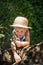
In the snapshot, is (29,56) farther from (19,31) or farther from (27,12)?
(27,12)

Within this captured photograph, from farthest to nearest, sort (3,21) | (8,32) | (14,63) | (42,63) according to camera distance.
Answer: (3,21), (8,32), (14,63), (42,63)

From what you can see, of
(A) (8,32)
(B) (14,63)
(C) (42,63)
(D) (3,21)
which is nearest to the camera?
(C) (42,63)

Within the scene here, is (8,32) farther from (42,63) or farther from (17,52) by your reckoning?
(42,63)

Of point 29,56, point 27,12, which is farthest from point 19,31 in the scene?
point 27,12

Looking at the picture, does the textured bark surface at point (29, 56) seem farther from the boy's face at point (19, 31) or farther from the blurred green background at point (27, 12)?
the blurred green background at point (27, 12)

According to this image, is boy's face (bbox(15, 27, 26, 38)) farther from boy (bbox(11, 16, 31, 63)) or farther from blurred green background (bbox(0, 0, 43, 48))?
blurred green background (bbox(0, 0, 43, 48))

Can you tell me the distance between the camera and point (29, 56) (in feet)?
13.6

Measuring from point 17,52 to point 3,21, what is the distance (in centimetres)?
489

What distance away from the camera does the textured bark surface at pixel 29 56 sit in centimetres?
409

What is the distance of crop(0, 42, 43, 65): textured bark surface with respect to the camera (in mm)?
4090

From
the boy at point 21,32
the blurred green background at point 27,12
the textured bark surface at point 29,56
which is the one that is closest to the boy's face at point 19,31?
the boy at point 21,32

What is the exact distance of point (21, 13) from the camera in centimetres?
962

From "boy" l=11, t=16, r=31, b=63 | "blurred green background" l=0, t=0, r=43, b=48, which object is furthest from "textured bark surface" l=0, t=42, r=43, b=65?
"blurred green background" l=0, t=0, r=43, b=48

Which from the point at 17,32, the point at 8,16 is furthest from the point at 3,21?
the point at 17,32
